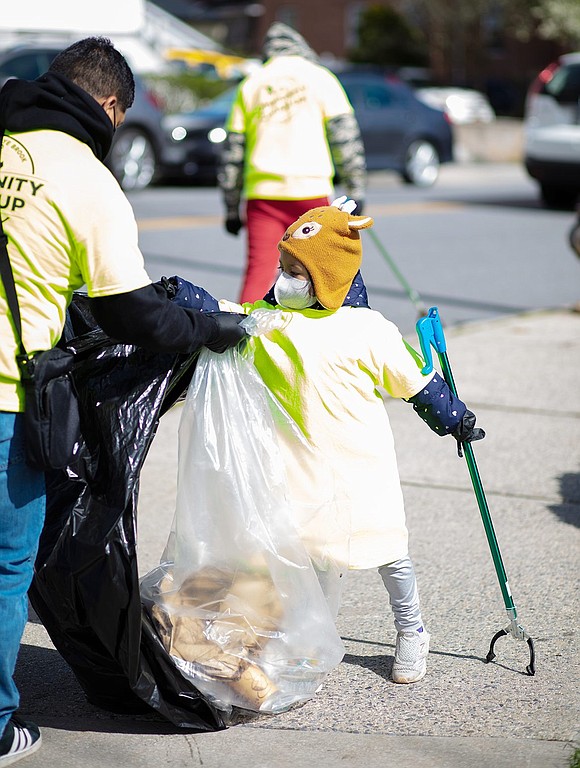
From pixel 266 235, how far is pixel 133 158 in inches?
406

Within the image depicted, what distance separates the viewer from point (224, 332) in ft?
10.0

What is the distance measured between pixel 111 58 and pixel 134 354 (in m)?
0.73

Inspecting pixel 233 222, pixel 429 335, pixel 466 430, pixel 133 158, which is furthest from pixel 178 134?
pixel 466 430

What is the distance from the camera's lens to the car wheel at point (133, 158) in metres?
15.8

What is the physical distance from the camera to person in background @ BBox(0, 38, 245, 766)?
8.80ft

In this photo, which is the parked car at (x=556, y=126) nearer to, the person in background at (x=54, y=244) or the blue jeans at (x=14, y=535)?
the person in background at (x=54, y=244)

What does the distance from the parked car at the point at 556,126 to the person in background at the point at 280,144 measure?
8.82 m

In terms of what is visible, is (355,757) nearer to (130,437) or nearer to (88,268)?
(130,437)

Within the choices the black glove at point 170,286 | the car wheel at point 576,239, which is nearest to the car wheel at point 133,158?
the car wheel at point 576,239

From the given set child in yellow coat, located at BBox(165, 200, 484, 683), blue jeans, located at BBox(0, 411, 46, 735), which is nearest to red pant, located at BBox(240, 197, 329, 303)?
child in yellow coat, located at BBox(165, 200, 484, 683)

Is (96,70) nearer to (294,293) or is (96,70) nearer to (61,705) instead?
(294,293)

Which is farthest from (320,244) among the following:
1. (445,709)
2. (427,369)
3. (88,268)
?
(445,709)

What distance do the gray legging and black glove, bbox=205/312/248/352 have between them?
750 mm

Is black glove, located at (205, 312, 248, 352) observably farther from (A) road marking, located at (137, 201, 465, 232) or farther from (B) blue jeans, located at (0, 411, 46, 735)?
(A) road marking, located at (137, 201, 465, 232)
